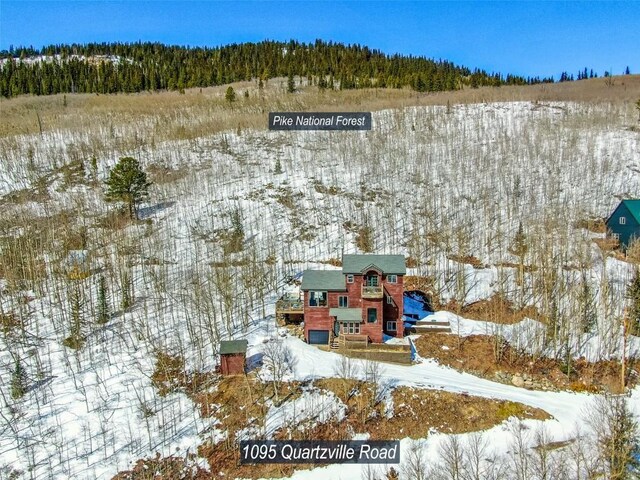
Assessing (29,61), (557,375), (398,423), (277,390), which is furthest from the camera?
(29,61)

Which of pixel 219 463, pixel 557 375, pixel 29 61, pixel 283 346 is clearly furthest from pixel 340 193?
pixel 29 61

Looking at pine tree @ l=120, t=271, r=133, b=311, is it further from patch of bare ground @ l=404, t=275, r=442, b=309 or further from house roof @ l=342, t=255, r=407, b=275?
patch of bare ground @ l=404, t=275, r=442, b=309

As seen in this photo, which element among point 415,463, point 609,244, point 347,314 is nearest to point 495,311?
point 347,314

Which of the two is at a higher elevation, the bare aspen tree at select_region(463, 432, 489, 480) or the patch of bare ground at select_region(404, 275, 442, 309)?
the patch of bare ground at select_region(404, 275, 442, 309)

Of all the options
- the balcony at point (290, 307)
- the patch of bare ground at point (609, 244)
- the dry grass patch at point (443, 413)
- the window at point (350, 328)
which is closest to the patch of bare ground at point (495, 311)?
the dry grass patch at point (443, 413)

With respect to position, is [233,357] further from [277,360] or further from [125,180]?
[125,180]

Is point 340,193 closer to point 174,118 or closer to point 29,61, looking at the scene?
point 174,118

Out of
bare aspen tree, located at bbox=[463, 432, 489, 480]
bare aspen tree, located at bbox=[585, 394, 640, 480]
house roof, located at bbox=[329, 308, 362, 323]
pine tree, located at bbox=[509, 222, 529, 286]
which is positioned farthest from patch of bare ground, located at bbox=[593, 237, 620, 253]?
bare aspen tree, located at bbox=[463, 432, 489, 480]
